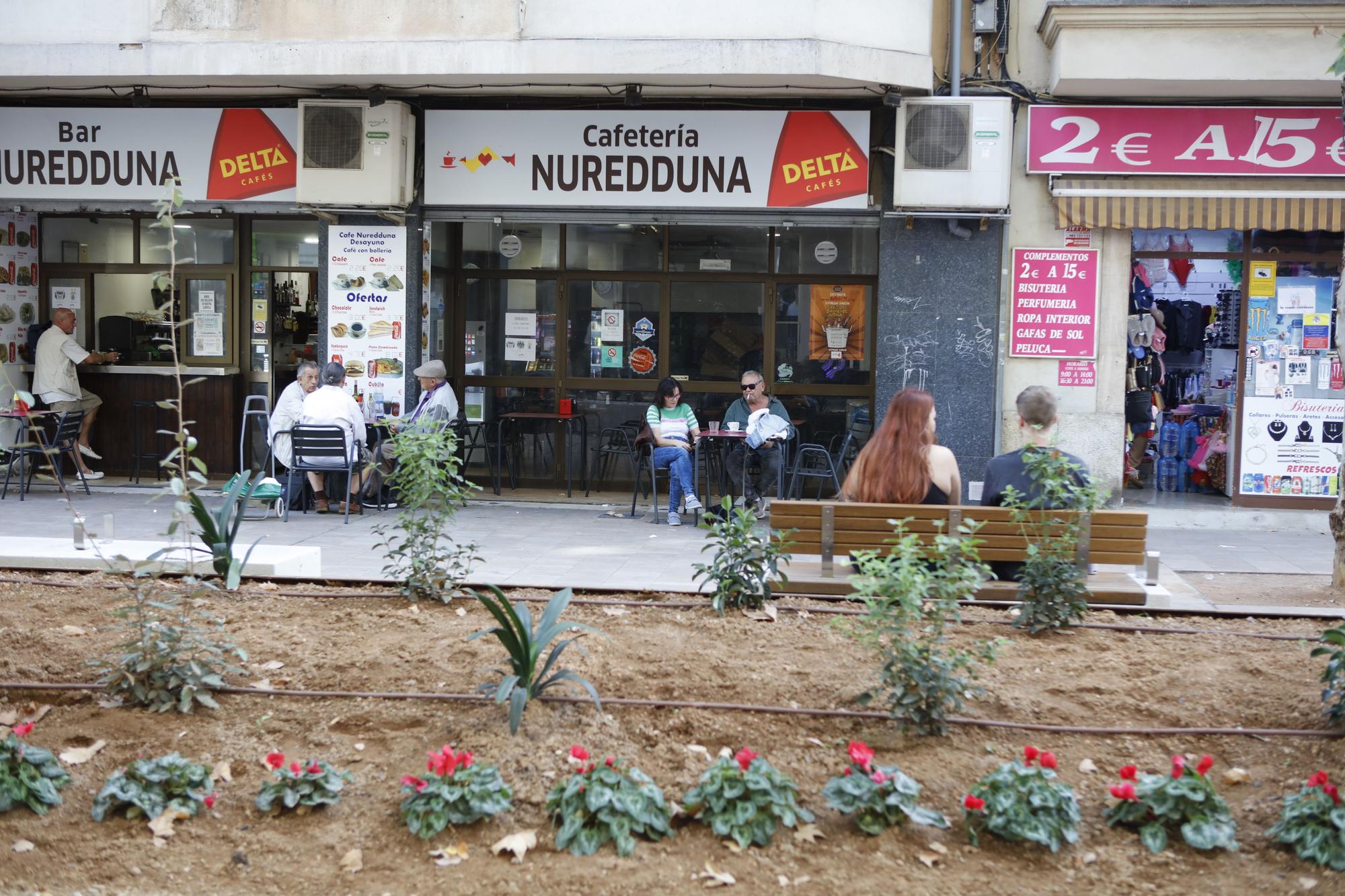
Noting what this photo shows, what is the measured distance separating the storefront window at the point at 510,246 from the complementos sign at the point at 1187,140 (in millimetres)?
4839

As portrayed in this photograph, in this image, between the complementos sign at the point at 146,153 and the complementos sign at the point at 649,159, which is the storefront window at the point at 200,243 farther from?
the complementos sign at the point at 649,159

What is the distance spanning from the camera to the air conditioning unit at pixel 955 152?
11.0m

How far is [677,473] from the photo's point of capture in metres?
11.3

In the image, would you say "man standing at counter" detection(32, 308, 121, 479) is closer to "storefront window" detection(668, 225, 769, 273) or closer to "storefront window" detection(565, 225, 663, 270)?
"storefront window" detection(565, 225, 663, 270)

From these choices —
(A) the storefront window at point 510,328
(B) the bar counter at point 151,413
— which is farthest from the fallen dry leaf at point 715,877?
(B) the bar counter at point 151,413

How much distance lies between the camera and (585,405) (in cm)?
1329

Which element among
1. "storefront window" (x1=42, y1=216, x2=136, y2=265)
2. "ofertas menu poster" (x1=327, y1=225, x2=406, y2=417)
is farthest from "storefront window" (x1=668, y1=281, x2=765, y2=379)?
"storefront window" (x1=42, y1=216, x2=136, y2=265)

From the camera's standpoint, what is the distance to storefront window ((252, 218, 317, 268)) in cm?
1362

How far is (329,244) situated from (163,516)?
3.04m

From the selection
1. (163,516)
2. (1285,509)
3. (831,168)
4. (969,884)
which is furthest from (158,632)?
(1285,509)

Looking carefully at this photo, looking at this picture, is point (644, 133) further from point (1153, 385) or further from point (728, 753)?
point (728, 753)

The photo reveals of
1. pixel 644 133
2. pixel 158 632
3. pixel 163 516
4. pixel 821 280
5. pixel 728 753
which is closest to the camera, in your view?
pixel 728 753

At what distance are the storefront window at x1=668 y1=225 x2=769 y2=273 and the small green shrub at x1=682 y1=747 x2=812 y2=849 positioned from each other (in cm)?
912

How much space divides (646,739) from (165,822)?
1.64 metres
